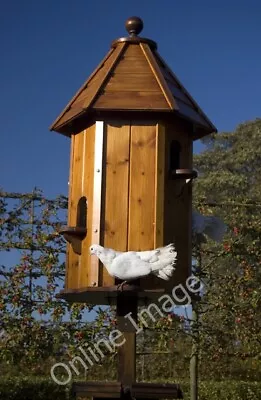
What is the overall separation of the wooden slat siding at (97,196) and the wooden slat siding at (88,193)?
5 cm

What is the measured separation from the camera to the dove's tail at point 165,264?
15.9 feet

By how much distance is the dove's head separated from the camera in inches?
193

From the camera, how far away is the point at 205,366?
10508 mm

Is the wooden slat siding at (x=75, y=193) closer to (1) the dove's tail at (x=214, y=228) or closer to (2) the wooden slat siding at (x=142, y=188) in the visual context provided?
(2) the wooden slat siding at (x=142, y=188)

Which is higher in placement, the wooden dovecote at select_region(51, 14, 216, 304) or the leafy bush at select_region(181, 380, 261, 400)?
the wooden dovecote at select_region(51, 14, 216, 304)

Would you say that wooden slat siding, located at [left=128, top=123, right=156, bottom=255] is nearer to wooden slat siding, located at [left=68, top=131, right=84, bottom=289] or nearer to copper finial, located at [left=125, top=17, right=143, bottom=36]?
wooden slat siding, located at [left=68, top=131, right=84, bottom=289]

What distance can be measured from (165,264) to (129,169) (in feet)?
2.48

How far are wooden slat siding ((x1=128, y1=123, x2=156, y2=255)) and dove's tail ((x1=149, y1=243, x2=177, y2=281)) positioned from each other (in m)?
0.14

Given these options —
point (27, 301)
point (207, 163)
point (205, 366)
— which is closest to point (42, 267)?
point (27, 301)

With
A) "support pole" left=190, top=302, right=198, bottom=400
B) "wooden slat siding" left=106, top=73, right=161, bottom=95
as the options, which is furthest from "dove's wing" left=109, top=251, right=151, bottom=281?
"support pole" left=190, top=302, right=198, bottom=400

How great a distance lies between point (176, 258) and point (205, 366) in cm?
574

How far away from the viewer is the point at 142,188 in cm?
510

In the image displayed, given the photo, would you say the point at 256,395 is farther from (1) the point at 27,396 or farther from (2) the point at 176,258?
(2) the point at 176,258

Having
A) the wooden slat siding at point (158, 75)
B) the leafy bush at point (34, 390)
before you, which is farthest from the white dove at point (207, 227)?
the leafy bush at point (34, 390)
